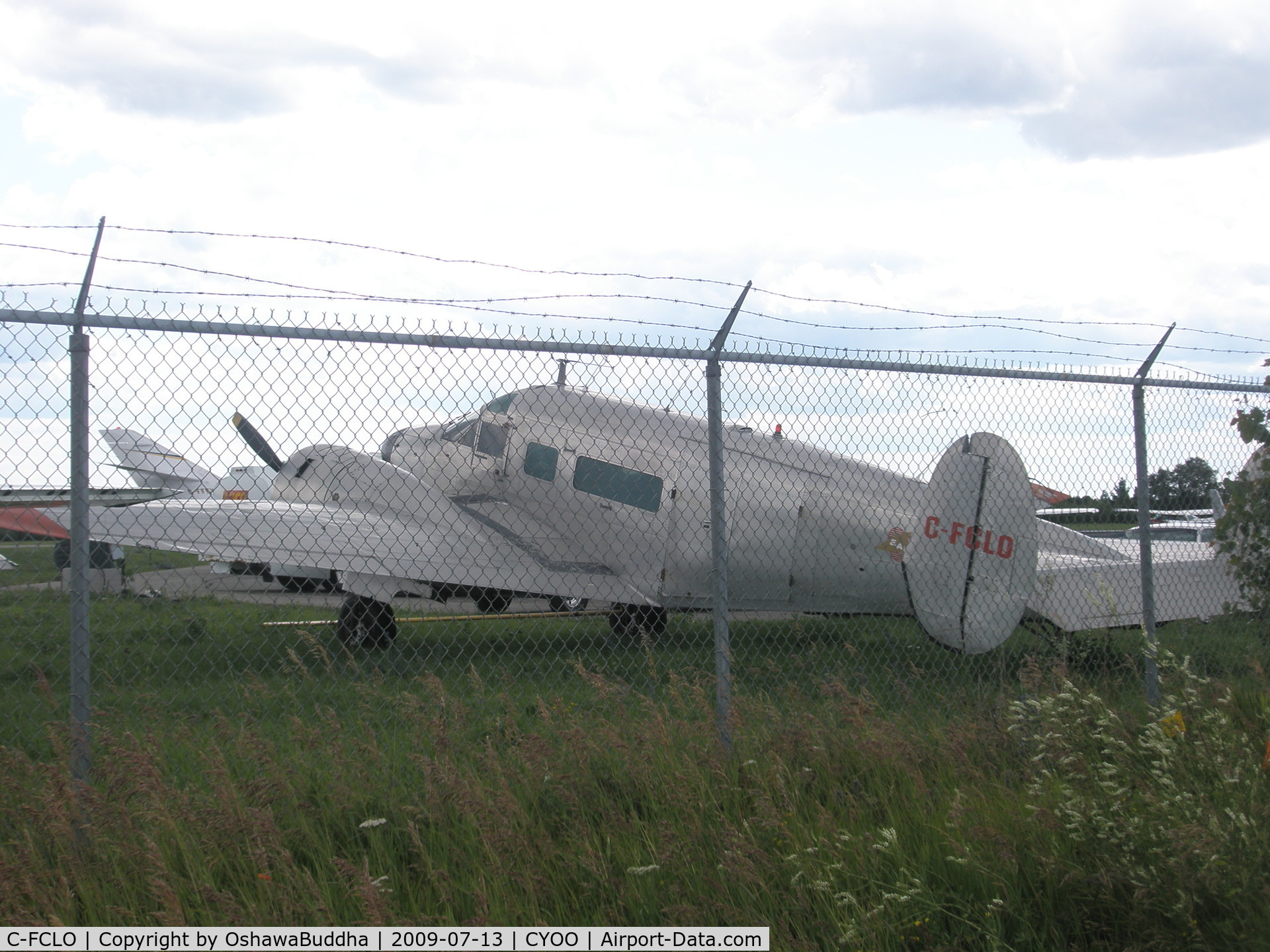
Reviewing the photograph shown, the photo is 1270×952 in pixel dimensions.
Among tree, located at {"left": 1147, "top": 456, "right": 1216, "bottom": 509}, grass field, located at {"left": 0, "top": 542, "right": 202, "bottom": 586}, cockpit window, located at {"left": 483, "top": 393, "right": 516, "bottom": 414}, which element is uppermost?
cockpit window, located at {"left": 483, "top": 393, "right": 516, "bottom": 414}

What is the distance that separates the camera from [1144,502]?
18.8 ft

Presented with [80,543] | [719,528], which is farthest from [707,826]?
[80,543]

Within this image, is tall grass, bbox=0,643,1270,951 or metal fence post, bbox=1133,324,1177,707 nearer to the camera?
tall grass, bbox=0,643,1270,951

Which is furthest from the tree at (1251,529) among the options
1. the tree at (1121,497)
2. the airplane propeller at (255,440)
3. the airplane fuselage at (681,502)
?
the airplane propeller at (255,440)

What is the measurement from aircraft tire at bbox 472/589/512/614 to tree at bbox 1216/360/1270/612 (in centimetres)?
622

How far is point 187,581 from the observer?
1445cm

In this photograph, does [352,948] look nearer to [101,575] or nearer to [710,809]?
[710,809]

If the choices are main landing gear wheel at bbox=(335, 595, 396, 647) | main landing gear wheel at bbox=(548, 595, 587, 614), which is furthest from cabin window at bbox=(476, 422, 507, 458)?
main landing gear wheel at bbox=(335, 595, 396, 647)

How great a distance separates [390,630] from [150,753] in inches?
216

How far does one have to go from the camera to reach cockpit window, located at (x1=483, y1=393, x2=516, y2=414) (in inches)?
382

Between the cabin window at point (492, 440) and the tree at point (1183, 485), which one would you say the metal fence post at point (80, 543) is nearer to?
the cabin window at point (492, 440)

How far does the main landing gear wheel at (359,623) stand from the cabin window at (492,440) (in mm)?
1964

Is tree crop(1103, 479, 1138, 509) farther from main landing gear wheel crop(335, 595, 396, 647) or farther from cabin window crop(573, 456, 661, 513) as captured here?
main landing gear wheel crop(335, 595, 396, 647)

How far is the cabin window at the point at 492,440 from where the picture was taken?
382 inches
